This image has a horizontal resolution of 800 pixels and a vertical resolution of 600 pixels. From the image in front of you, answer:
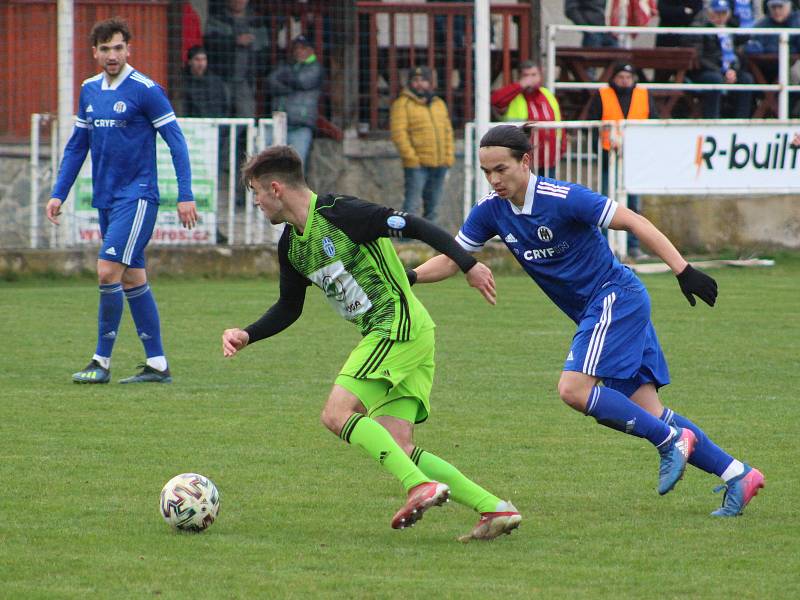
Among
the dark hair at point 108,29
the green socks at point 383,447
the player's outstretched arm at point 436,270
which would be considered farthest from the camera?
the dark hair at point 108,29

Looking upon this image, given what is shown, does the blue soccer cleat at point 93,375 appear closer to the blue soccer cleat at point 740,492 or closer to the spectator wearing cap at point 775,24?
the blue soccer cleat at point 740,492

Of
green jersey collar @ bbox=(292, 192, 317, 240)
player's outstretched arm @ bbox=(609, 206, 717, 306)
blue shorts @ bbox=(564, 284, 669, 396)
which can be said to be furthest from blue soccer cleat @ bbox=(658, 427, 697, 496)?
green jersey collar @ bbox=(292, 192, 317, 240)

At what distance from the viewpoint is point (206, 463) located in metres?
6.59

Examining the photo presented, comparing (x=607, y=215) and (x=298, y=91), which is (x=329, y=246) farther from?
(x=298, y=91)

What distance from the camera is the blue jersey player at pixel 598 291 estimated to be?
5.65 m

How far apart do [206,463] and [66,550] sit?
1577 millimetres

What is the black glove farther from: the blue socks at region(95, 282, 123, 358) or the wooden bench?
the wooden bench

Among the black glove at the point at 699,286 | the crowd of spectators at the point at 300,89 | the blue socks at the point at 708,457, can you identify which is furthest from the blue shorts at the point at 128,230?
the crowd of spectators at the point at 300,89

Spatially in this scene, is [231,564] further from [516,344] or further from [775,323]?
[775,323]

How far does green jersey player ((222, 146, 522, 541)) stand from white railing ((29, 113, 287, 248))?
9.68 meters

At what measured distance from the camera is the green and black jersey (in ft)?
17.8

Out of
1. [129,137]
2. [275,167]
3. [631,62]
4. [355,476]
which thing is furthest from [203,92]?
[275,167]

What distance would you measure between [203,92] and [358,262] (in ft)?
36.2

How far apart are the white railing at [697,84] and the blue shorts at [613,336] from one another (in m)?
11.4
